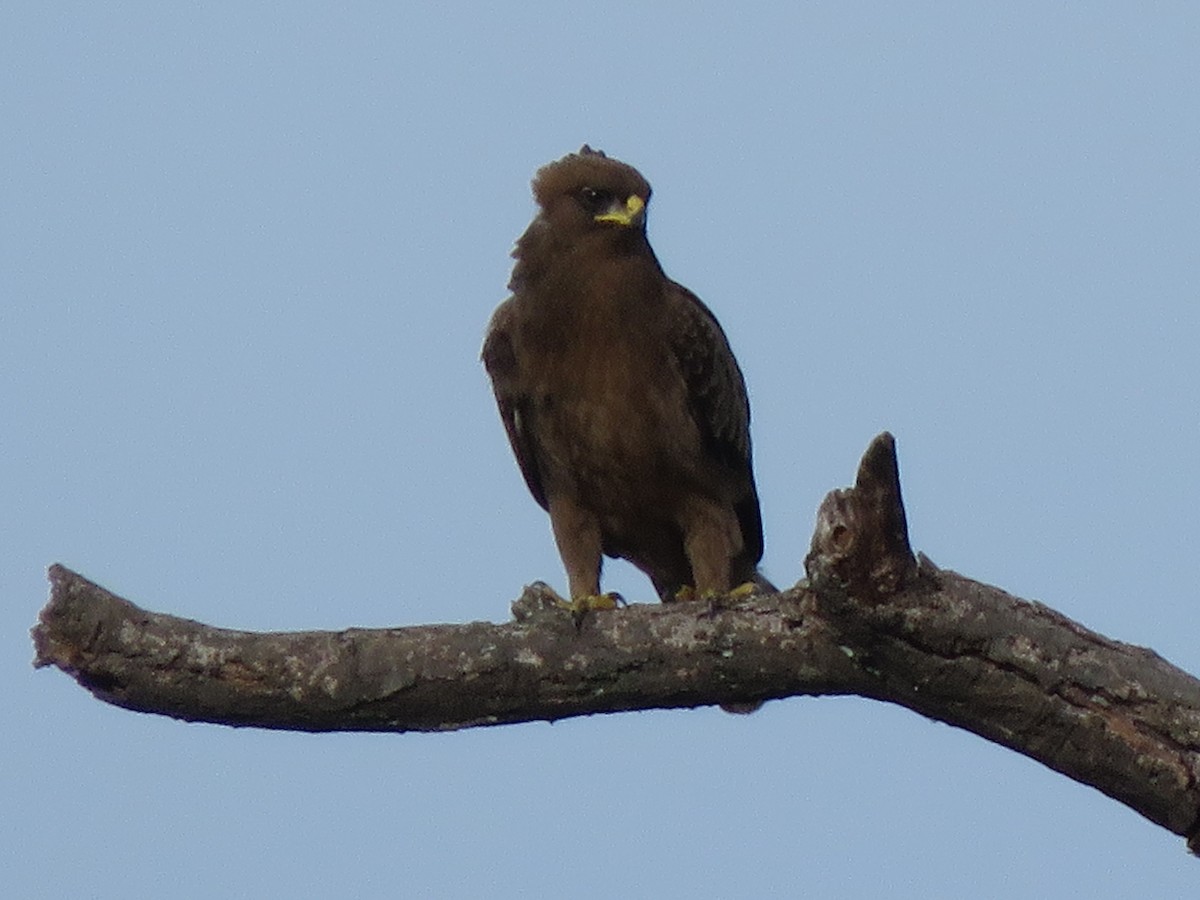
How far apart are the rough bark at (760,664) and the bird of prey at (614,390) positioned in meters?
1.62

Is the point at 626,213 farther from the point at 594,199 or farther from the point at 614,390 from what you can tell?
the point at 614,390

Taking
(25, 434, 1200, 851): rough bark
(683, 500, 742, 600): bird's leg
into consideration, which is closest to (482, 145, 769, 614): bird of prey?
(683, 500, 742, 600): bird's leg

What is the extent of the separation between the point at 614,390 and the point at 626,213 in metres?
0.76

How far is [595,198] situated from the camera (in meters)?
7.39

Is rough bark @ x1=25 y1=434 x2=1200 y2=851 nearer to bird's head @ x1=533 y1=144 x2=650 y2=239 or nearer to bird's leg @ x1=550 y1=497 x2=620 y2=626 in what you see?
bird's leg @ x1=550 y1=497 x2=620 y2=626

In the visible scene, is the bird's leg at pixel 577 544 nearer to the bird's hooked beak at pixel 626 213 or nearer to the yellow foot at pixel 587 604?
the yellow foot at pixel 587 604

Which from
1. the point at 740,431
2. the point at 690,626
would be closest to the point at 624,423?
the point at 740,431

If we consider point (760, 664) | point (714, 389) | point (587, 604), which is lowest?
point (760, 664)

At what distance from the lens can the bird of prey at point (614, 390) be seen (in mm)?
7094

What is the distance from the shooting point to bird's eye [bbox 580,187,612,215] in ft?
24.2

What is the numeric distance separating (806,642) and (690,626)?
0.37 meters

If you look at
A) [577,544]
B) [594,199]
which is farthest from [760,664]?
[594,199]

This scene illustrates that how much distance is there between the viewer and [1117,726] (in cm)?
499

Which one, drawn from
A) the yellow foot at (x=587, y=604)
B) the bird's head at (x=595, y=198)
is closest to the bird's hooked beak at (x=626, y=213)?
the bird's head at (x=595, y=198)
